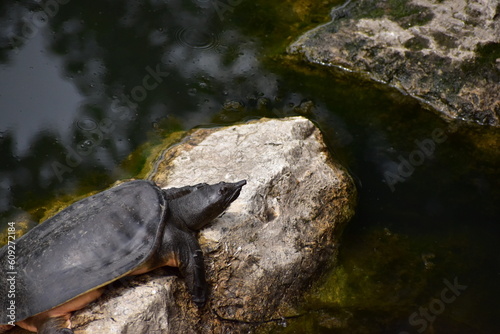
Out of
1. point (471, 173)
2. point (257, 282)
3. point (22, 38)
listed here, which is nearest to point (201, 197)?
point (257, 282)

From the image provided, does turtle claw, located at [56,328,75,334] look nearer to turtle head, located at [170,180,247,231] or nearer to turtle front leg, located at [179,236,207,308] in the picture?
turtle front leg, located at [179,236,207,308]

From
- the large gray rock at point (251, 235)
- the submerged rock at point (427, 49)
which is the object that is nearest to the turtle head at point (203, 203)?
the large gray rock at point (251, 235)

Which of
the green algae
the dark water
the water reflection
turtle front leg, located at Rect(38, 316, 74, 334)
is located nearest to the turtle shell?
turtle front leg, located at Rect(38, 316, 74, 334)

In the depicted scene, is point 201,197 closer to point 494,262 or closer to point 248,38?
point 494,262

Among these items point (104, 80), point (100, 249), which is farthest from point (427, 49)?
point (100, 249)

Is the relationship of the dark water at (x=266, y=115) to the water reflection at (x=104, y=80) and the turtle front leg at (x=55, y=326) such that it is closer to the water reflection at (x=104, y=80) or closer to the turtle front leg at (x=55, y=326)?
the water reflection at (x=104, y=80)
